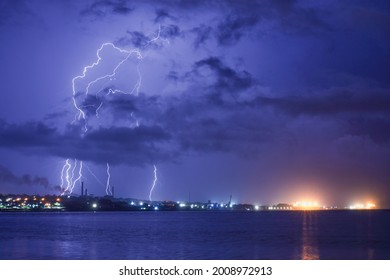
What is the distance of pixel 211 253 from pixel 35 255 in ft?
47.5
